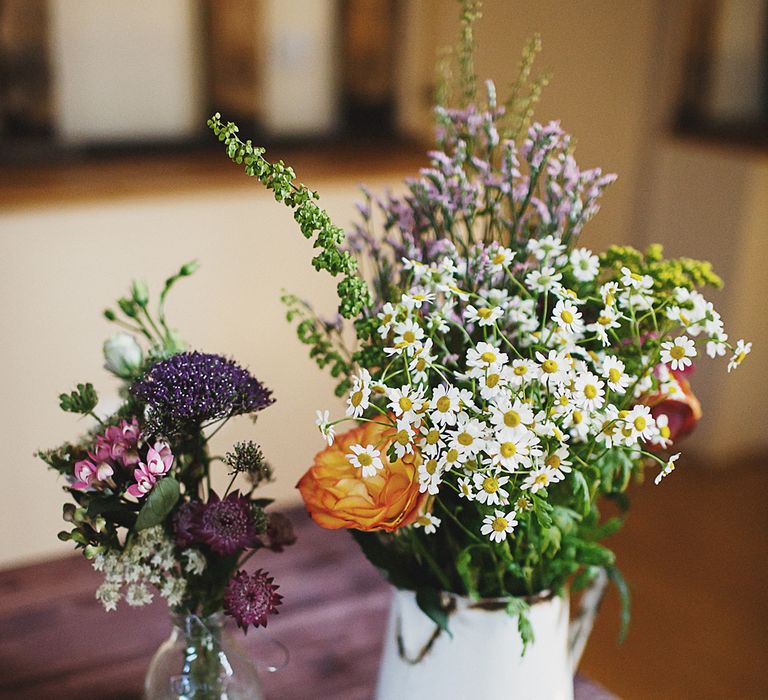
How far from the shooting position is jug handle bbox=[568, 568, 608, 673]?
3.13 ft

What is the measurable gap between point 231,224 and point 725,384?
71.7 inches

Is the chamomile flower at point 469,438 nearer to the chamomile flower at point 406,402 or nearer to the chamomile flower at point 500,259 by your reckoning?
the chamomile flower at point 406,402

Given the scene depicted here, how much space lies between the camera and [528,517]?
814mm

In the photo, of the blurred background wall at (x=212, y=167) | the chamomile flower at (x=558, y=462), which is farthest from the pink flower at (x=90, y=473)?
the blurred background wall at (x=212, y=167)

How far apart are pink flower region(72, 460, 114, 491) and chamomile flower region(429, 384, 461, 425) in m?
0.26

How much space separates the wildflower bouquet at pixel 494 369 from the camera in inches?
28.6

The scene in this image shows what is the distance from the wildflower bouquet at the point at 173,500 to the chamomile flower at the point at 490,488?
0.60 feet

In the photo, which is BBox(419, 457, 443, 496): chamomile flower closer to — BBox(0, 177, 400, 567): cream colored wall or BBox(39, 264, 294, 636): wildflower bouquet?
BBox(39, 264, 294, 636): wildflower bouquet

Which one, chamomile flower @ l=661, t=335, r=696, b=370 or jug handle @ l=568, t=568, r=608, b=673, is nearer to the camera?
chamomile flower @ l=661, t=335, r=696, b=370

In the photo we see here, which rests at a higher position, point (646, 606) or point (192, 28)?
point (192, 28)

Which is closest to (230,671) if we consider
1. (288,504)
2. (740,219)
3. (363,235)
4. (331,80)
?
(363,235)

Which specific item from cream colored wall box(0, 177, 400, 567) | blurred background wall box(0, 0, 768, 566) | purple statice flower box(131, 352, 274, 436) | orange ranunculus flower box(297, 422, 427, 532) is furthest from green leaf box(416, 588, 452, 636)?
cream colored wall box(0, 177, 400, 567)

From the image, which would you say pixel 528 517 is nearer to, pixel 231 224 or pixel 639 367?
pixel 639 367

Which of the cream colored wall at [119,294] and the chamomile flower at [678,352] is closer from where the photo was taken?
the chamomile flower at [678,352]
